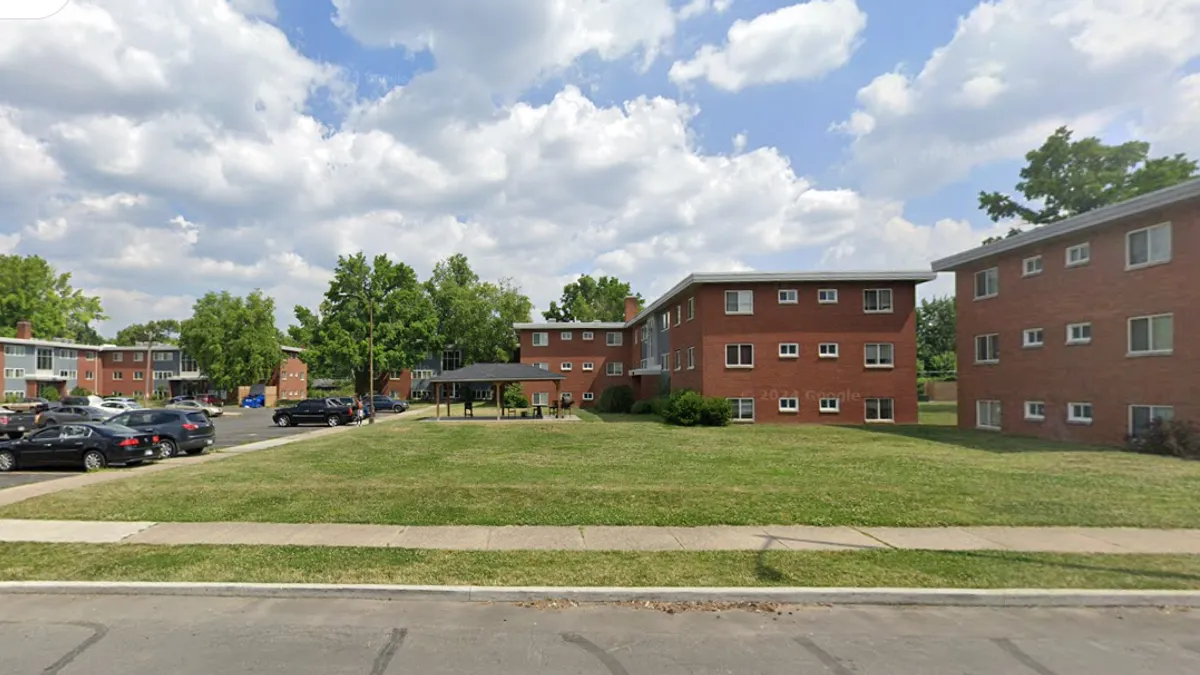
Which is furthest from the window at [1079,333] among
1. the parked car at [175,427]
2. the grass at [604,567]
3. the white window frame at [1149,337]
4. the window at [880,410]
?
the parked car at [175,427]

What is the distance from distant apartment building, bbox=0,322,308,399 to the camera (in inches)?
2623

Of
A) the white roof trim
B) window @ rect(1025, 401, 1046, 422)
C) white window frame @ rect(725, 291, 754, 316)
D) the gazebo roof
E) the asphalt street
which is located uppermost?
the white roof trim

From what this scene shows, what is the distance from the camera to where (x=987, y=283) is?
27625mm

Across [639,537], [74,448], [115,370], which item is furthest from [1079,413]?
[115,370]

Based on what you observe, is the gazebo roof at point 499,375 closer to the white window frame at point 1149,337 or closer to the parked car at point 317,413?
the parked car at point 317,413

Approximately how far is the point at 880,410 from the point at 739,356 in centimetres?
750

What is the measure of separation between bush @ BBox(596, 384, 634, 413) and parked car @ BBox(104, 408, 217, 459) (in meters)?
26.3

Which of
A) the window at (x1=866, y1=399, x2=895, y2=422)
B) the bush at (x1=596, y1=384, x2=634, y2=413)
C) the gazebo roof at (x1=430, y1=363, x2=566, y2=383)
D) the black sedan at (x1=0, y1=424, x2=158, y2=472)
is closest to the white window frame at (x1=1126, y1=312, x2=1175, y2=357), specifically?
the window at (x1=866, y1=399, x2=895, y2=422)

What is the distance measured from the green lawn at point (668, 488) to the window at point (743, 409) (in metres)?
11.5

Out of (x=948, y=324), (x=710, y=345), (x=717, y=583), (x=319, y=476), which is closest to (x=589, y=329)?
(x=710, y=345)

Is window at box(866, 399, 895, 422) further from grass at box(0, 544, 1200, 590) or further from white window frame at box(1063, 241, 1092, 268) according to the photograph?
grass at box(0, 544, 1200, 590)

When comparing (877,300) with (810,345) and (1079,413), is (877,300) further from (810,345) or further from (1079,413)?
(1079,413)

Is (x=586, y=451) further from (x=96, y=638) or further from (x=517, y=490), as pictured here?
(x=96, y=638)

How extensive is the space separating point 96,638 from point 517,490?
700cm
